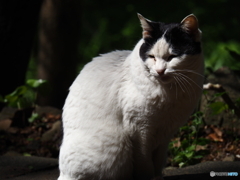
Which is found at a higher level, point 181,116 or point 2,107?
point 181,116

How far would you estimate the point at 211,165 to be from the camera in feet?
11.6

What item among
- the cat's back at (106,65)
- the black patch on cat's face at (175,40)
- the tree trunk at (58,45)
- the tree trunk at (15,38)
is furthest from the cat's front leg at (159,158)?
the tree trunk at (58,45)

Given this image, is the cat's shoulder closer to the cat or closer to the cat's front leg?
the cat

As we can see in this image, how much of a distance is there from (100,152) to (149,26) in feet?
3.76

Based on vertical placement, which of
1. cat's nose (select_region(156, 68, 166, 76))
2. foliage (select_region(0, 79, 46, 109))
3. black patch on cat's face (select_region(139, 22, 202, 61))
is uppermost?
black patch on cat's face (select_region(139, 22, 202, 61))

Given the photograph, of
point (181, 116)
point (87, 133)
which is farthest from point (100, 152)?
point (181, 116)

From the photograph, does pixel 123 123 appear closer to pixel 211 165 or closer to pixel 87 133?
pixel 87 133

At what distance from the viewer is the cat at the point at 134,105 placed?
2768mm

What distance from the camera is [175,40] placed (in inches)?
108

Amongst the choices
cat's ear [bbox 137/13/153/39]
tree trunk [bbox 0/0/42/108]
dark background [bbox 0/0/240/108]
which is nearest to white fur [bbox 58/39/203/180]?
cat's ear [bbox 137/13/153/39]

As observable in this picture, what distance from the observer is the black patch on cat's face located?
108 inches

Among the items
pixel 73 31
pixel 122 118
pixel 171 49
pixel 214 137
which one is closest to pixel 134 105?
pixel 122 118

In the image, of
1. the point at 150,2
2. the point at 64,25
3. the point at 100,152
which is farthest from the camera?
the point at 150,2

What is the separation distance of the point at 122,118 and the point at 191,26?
96 centimetres
